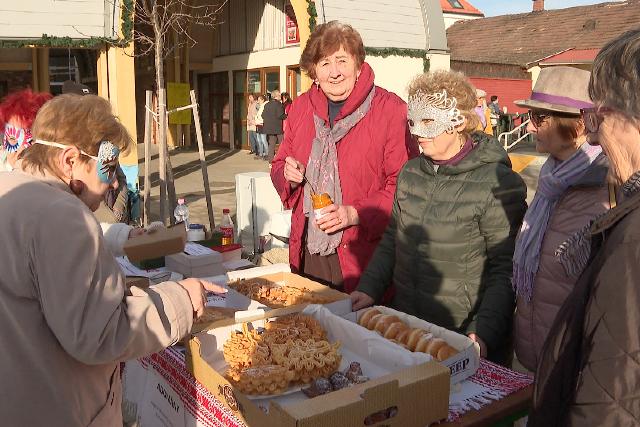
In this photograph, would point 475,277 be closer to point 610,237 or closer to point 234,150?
point 610,237

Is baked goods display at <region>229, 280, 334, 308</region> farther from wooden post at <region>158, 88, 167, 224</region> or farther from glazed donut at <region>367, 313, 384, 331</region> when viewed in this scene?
wooden post at <region>158, 88, 167, 224</region>

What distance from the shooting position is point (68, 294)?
1.58 metres

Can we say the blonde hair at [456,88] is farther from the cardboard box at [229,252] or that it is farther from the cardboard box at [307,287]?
the cardboard box at [229,252]

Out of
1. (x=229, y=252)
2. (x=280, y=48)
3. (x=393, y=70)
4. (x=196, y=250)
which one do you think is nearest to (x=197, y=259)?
(x=196, y=250)

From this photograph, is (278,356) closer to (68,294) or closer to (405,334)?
(405,334)

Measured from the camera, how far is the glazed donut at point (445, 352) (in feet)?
6.77

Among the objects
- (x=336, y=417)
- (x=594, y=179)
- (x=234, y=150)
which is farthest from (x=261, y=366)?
(x=234, y=150)

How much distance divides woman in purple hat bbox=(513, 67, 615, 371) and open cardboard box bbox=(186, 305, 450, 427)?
818 millimetres

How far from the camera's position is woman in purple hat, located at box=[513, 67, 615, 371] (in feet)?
7.99

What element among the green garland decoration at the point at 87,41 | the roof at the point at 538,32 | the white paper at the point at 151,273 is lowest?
the white paper at the point at 151,273

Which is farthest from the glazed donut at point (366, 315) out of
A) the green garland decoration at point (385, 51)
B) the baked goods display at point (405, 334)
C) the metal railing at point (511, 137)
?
the green garland decoration at point (385, 51)

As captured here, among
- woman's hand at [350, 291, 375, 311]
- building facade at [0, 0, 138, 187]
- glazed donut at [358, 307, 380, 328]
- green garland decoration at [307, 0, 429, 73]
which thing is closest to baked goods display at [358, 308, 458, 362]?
glazed donut at [358, 307, 380, 328]

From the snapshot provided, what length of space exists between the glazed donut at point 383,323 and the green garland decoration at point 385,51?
458 inches

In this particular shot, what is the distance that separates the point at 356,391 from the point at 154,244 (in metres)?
1.65
